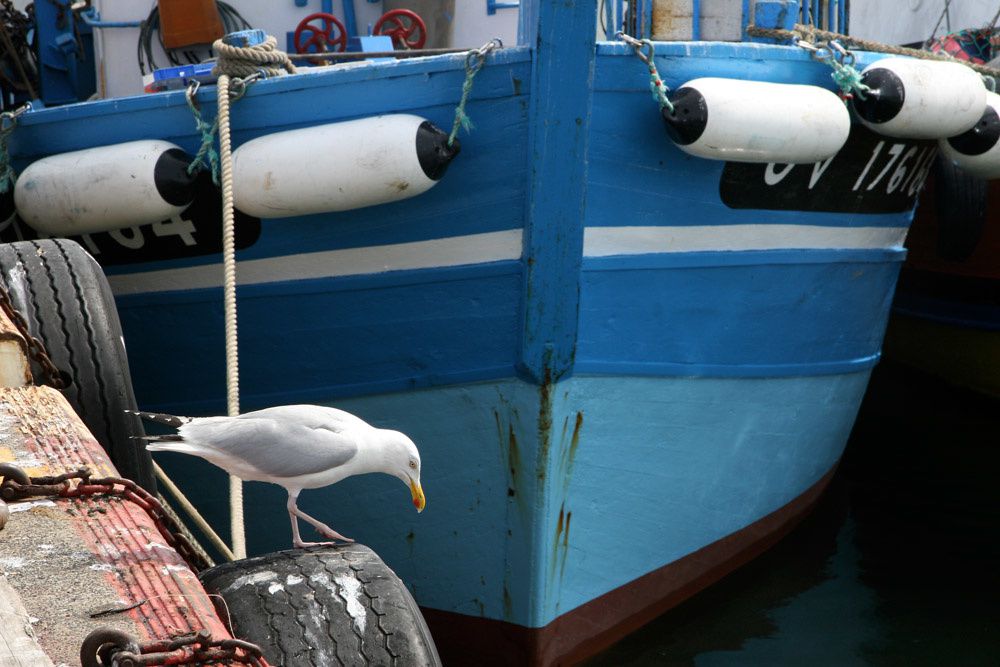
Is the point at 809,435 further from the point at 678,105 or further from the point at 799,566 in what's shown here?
the point at 678,105

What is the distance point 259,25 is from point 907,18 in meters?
6.05

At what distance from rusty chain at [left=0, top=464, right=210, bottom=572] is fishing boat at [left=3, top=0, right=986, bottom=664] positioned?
1.52m

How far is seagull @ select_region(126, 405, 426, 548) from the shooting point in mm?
2568

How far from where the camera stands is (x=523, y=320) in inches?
142

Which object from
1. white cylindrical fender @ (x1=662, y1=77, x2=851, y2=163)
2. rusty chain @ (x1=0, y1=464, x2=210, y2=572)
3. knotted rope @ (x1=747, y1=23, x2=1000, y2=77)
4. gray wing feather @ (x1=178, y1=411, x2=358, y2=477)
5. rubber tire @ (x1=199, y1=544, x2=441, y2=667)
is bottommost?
rubber tire @ (x1=199, y1=544, x2=441, y2=667)

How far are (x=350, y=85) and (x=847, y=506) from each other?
3.88 metres

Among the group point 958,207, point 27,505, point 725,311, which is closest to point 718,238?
point 725,311

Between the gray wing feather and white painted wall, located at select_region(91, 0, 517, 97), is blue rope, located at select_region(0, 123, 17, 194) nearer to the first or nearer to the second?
white painted wall, located at select_region(91, 0, 517, 97)

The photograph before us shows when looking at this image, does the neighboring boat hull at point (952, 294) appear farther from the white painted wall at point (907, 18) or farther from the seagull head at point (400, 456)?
the seagull head at point (400, 456)

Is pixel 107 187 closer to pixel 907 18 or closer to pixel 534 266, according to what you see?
pixel 534 266

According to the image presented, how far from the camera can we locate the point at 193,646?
1.61 m

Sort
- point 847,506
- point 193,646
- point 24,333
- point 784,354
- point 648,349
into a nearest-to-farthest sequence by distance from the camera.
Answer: point 193,646, point 24,333, point 648,349, point 784,354, point 847,506

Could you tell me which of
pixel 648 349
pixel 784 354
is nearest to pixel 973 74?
pixel 784 354

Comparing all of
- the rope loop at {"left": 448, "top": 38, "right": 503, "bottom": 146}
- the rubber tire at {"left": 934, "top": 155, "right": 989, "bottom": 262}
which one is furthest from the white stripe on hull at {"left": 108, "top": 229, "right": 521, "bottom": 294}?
the rubber tire at {"left": 934, "top": 155, "right": 989, "bottom": 262}
